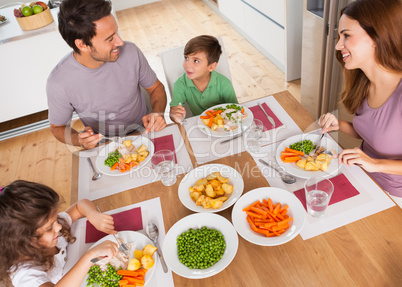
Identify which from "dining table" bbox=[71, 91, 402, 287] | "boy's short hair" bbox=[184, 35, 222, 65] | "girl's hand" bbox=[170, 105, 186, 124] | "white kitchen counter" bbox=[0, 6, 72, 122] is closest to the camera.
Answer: "dining table" bbox=[71, 91, 402, 287]

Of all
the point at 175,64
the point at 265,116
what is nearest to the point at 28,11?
the point at 175,64

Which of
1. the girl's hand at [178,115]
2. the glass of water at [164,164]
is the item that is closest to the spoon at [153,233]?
the glass of water at [164,164]

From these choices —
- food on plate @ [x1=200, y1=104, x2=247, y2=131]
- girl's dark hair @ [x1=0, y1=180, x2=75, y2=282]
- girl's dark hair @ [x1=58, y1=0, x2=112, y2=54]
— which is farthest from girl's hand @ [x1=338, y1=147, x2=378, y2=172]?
girl's dark hair @ [x1=58, y1=0, x2=112, y2=54]

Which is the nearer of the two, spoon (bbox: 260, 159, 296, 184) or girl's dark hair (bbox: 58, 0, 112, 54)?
spoon (bbox: 260, 159, 296, 184)

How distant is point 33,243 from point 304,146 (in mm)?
1146

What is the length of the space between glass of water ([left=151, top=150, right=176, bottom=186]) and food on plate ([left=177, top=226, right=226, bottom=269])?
0.34m

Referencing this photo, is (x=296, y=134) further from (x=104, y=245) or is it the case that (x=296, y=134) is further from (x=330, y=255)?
(x=104, y=245)

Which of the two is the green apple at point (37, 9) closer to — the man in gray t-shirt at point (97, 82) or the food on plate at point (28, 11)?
the food on plate at point (28, 11)

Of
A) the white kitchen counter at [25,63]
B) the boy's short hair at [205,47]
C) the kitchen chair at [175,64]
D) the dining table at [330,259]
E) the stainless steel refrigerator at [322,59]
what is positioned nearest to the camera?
the dining table at [330,259]

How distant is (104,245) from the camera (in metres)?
1.14

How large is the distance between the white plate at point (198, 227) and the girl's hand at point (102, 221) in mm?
238

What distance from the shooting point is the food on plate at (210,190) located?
4.28ft

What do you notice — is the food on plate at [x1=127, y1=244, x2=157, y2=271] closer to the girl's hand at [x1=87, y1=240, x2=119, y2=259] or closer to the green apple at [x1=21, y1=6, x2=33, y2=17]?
the girl's hand at [x1=87, y1=240, x2=119, y2=259]

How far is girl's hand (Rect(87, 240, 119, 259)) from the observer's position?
3.70ft
